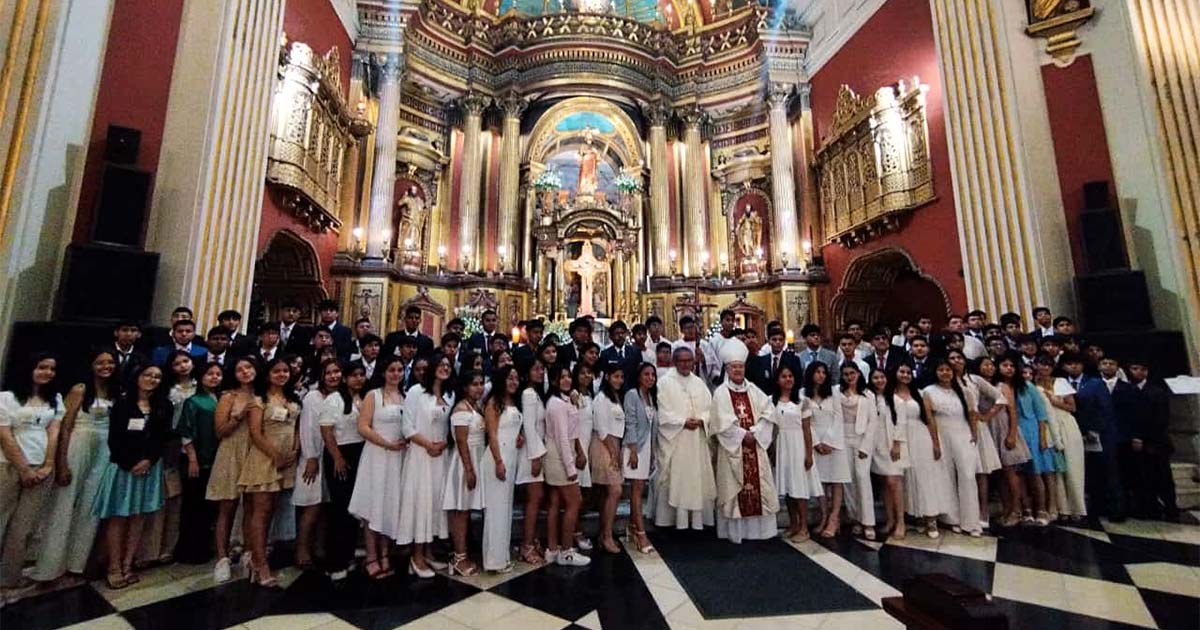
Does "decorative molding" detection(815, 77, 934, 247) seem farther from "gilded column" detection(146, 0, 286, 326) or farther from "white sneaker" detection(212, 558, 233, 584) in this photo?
"white sneaker" detection(212, 558, 233, 584)

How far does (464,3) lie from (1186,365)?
15395mm

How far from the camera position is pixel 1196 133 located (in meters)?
5.19

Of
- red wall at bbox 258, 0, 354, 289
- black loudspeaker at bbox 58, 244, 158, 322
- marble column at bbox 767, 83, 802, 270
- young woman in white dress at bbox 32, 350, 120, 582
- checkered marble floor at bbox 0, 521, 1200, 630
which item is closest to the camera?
checkered marble floor at bbox 0, 521, 1200, 630

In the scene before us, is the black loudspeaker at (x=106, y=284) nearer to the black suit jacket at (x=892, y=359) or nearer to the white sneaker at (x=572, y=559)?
the white sneaker at (x=572, y=559)

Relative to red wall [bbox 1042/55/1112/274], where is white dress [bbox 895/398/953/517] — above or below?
below

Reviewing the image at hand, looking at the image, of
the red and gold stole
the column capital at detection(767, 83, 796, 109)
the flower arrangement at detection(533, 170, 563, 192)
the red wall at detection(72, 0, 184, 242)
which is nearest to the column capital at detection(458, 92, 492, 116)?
the flower arrangement at detection(533, 170, 563, 192)

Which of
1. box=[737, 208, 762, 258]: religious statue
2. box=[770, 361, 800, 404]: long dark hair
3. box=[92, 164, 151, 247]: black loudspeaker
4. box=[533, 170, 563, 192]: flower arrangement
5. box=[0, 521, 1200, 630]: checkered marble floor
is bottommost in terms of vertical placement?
box=[0, 521, 1200, 630]: checkered marble floor

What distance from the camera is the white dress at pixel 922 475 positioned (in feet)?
12.5

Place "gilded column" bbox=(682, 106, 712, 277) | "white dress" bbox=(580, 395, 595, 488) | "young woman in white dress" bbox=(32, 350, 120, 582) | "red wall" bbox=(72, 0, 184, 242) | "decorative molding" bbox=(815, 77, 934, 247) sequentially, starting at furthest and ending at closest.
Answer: "gilded column" bbox=(682, 106, 712, 277)
"decorative molding" bbox=(815, 77, 934, 247)
"red wall" bbox=(72, 0, 184, 242)
"white dress" bbox=(580, 395, 595, 488)
"young woman in white dress" bbox=(32, 350, 120, 582)

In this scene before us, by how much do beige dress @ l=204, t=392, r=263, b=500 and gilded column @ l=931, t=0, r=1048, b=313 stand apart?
788cm

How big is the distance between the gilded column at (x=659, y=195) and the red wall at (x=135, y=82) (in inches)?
399

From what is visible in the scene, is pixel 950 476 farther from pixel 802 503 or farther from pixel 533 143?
pixel 533 143

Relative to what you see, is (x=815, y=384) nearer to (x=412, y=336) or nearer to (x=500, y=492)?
(x=500, y=492)

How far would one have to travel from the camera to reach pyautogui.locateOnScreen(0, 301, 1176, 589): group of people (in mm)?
3033
